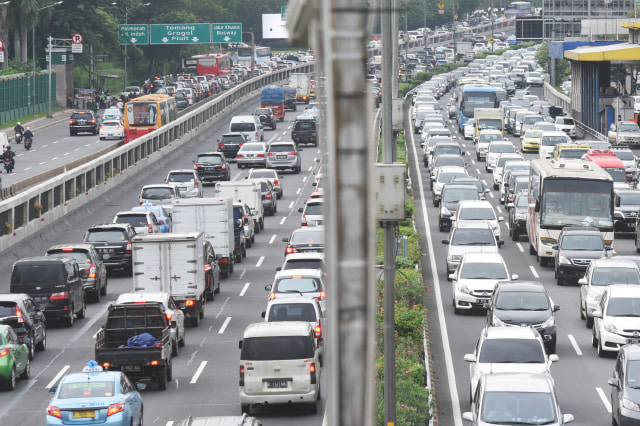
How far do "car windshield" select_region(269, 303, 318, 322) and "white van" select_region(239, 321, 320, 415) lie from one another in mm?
3815

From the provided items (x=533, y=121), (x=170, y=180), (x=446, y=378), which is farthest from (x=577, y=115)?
(x=446, y=378)

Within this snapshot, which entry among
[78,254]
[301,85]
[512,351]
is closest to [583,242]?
[78,254]

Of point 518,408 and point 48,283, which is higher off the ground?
point 48,283

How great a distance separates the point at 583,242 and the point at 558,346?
8.73 meters

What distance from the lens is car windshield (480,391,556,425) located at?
19.1 meters

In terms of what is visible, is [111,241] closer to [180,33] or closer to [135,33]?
[180,33]

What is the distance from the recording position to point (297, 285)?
2922 cm

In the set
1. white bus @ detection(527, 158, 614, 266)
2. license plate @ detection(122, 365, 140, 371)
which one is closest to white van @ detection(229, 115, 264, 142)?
white bus @ detection(527, 158, 614, 266)

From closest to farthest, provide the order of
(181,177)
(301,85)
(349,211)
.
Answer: (349,211), (181,177), (301,85)

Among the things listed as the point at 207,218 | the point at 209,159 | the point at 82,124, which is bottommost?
the point at 207,218

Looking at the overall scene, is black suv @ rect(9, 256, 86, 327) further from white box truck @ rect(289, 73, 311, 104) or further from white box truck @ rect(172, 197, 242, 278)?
white box truck @ rect(289, 73, 311, 104)

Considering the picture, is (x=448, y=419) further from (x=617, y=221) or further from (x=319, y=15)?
(x=617, y=221)

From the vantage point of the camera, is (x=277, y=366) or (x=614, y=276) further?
(x=614, y=276)

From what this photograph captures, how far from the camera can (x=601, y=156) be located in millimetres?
55312
